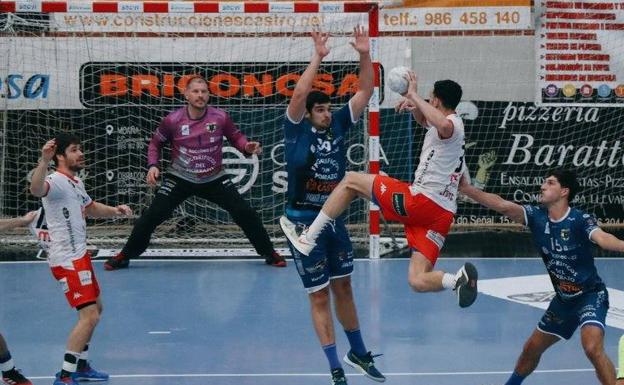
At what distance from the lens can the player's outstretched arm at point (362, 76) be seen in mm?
9000

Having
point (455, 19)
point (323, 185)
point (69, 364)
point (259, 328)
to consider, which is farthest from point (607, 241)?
point (455, 19)

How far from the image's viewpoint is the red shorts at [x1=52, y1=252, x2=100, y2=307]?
862 centimetres

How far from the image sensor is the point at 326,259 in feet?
28.9

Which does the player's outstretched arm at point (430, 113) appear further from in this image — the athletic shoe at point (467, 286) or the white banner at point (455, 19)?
the white banner at point (455, 19)

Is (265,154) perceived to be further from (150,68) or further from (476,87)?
(476,87)

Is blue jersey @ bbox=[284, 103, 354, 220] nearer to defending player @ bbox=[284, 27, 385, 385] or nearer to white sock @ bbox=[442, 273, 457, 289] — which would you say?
defending player @ bbox=[284, 27, 385, 385]

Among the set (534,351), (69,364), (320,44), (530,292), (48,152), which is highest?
(320,44)

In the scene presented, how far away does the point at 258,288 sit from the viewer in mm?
12922

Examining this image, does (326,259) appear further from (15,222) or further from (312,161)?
(15,222)

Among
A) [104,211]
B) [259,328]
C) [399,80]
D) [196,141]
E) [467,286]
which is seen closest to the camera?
→ [467,286]

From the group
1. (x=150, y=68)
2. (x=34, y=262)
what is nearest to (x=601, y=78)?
(x=150, y=68)

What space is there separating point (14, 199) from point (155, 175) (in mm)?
4356

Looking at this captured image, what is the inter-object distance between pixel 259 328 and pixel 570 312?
12.1 feet

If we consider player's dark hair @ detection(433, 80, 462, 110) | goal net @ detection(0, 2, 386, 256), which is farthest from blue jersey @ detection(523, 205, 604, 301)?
goal net @ detection(0, 2, 386, 256)
